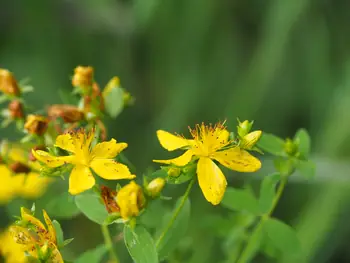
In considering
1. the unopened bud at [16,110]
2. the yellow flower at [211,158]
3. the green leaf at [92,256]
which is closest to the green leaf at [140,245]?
the yellow flower at [211,158]

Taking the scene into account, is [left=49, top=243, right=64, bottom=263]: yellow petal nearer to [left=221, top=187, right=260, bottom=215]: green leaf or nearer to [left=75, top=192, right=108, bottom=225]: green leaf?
[left=75, top=192, right=108, bottom=225]: green leaf

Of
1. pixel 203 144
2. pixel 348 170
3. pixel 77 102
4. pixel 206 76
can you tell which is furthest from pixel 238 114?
pixel 203 144

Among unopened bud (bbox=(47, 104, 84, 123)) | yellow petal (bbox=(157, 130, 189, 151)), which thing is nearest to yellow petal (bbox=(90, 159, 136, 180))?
yellow petal (bbox=(157, 130, 189, 151))

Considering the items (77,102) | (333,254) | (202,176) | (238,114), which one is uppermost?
(202,176)

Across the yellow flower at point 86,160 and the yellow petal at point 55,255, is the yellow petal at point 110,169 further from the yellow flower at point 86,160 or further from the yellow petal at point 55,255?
the yellow petal at point 55,255

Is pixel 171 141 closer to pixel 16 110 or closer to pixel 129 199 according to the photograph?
pixel 129 199

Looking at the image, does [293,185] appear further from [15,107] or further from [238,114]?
[15,107]
